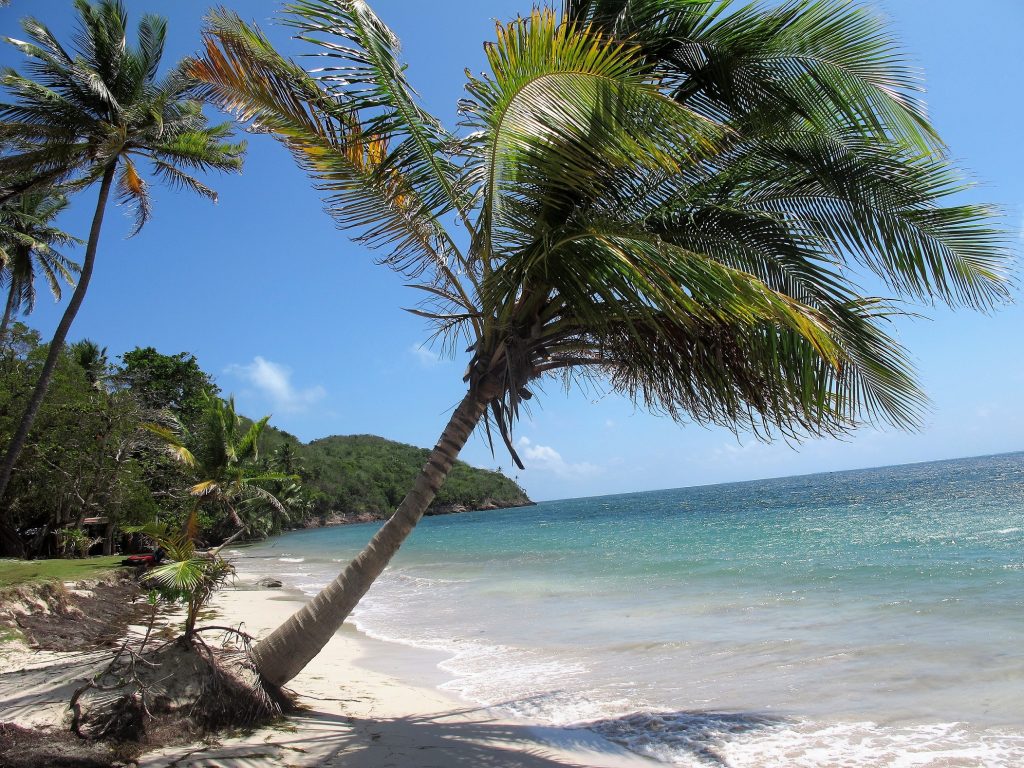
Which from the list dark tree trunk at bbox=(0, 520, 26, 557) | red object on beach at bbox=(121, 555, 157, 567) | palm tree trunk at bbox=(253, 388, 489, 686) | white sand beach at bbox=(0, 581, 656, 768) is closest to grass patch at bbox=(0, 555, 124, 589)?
red object on beach at bbox=(121, 555, 157, 567)

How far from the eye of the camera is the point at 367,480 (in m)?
80.0

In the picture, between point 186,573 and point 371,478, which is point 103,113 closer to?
point 186,573

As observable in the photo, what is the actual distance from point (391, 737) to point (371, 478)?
79.2 meters

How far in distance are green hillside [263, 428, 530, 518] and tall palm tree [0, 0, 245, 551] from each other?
4383 cm

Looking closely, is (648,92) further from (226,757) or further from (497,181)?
(226,757)

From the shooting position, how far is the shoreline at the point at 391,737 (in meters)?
3.78

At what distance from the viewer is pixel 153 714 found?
12.8 ft

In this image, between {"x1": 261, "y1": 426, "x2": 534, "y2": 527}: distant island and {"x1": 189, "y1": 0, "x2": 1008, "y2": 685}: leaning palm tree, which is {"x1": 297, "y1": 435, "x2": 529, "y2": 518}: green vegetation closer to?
{"x1": 261, "y1": 426, "x2": 534, "y2": 527}: distant island

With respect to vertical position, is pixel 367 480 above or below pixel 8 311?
below

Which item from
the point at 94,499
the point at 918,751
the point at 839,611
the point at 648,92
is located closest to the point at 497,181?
the point at 648,92

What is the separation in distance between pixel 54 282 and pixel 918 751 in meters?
25.3

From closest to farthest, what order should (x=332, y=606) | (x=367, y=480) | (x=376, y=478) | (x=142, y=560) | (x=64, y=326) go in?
(x=332, y=606) < (x=64, y=326) < (x=142, y=560) < (x=367, y=480) < (x=376, y=478)

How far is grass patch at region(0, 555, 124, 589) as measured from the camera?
9285 millimetres

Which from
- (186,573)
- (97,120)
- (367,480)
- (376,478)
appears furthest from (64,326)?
(376,478)
